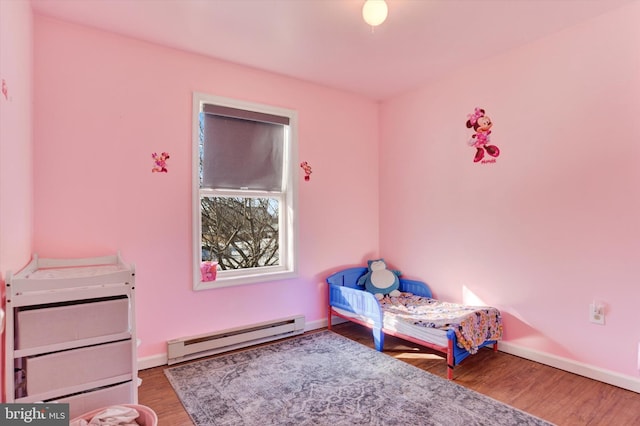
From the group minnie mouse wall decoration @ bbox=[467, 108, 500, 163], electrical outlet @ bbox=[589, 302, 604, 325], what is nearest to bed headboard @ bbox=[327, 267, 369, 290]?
minnie mouse wall decoration @ bbox=[467, 108, 500, 163]

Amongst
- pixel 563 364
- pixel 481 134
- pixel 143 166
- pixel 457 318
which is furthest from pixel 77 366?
pixel 481 134

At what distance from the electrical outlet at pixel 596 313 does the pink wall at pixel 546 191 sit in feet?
0.11

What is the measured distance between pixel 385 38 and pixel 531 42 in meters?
1.16

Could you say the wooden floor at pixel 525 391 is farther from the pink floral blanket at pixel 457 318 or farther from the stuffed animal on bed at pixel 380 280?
the stuffed animal on bed at pixel 380 280

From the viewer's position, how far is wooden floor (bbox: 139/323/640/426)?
1.97 m

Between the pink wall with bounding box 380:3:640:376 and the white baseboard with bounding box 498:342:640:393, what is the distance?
1.7 inches

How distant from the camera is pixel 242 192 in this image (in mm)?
3186

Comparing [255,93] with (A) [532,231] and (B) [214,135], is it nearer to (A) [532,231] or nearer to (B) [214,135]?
(B) [214,135]

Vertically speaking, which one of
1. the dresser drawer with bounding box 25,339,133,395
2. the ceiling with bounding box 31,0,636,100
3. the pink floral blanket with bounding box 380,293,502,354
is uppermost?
the ceiling with bounding box 31,0,636,100

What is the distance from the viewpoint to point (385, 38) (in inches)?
102

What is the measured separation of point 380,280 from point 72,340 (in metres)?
2.68

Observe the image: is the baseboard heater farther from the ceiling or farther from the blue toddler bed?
the ceiling

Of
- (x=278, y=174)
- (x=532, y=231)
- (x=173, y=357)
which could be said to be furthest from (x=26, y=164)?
(x=532, y=231)

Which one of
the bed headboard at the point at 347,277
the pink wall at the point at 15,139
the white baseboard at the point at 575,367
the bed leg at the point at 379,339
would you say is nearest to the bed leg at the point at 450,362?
the bed leg at the point at 379,339
